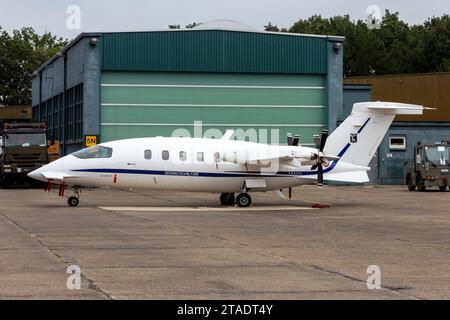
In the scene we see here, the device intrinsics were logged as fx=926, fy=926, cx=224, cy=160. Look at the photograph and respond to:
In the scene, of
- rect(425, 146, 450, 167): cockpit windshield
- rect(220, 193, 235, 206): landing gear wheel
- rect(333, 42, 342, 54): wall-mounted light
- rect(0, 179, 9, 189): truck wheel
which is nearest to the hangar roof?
rect(333, 42, 342, 54): wall-mounted light

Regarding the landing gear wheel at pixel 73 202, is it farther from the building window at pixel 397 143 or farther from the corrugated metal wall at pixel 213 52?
the building window at pixel 397 143

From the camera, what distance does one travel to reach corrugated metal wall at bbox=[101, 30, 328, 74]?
2169 inches

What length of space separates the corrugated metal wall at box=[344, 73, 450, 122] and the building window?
21.1m

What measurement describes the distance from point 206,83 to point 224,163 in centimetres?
2270

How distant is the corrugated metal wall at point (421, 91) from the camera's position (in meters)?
81.1

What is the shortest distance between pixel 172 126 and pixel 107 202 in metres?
19.4

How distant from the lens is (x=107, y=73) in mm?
55406

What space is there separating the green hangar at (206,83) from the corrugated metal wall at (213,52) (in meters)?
0.06

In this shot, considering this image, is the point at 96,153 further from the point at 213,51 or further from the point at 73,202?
the point at 213,51

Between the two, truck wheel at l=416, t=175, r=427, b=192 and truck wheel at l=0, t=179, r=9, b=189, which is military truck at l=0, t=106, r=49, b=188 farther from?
truck wheel at l=416, t=175, r=427, b=192

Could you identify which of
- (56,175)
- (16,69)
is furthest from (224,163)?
(16,69)

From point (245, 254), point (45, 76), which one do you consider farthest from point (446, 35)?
point (245, 254)

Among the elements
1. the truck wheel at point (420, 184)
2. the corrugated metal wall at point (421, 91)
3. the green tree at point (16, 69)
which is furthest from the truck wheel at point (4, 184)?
the green tree at point (16, 69)
